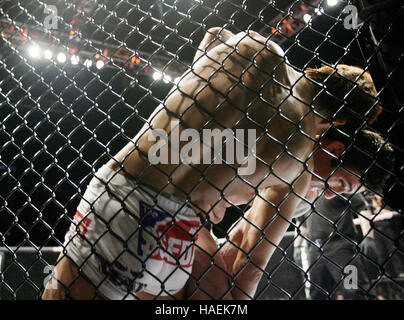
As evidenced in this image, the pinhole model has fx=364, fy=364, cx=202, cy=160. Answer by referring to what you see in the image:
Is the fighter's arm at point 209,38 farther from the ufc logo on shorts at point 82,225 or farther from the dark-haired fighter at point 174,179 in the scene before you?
the ufc logo on shorts at point 82,225

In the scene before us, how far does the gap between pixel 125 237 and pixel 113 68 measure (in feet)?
15.9

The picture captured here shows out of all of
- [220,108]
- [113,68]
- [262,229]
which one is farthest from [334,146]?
[113,68]

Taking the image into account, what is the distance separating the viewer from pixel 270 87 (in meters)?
1.26

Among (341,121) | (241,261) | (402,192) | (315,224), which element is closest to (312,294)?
(315,224)

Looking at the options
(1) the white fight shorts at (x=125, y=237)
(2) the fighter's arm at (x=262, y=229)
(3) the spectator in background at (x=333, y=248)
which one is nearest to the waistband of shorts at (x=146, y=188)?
(1) the white fight shorts at (x=125, y=237)

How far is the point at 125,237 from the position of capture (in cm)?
116

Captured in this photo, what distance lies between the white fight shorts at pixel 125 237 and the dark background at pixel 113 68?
3.3 inches

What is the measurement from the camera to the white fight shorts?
1.15 meters

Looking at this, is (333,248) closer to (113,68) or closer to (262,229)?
(262,229)

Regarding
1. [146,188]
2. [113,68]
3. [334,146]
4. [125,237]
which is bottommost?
[125,237]

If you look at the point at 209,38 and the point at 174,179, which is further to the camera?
the point at 209,38

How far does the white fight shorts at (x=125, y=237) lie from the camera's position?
3.78 ft
